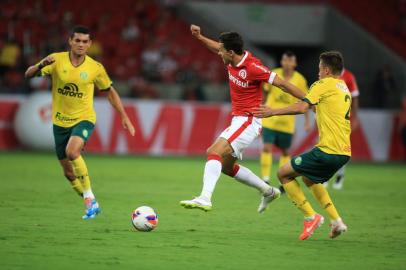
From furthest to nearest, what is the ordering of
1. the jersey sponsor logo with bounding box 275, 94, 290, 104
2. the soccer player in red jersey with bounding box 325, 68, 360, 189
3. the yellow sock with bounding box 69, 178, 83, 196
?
the soccer player in red jersey with bounding box 325, 68, 360, 189, the jersey sponsor logo with bounding box 275, 94, 290, 104, the yellow sock with bounding box 69, 178, 83, 196

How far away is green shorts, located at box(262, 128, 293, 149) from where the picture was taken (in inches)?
582

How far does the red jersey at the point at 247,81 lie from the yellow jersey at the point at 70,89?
1.94 meters

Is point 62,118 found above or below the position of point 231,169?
above

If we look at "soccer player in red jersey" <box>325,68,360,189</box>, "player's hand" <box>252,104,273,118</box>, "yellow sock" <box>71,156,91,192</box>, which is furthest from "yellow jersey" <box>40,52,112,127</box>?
"soccer player in red jersey" <box>325,68,360,189</box>

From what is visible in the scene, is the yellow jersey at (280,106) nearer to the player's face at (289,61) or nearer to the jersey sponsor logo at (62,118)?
the player's face at (289,61)

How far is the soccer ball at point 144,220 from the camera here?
362 inches

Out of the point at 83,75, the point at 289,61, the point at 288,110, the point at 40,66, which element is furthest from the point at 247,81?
the point at 289,61

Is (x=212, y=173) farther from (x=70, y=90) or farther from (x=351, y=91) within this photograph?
(x=351, y=91)

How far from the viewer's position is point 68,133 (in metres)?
10.8

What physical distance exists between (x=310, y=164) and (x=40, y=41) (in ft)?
57.9

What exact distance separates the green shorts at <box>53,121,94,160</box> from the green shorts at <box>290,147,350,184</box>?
2934 mm

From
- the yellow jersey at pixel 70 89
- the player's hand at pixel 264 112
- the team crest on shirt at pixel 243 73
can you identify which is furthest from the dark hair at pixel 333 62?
the yellow jersey at pixel 70 89

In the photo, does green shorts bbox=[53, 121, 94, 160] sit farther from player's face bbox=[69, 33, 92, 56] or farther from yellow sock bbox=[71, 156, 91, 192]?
player's face bbox=[69, 33, 92, 56]

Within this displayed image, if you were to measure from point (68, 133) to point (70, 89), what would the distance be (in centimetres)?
59
